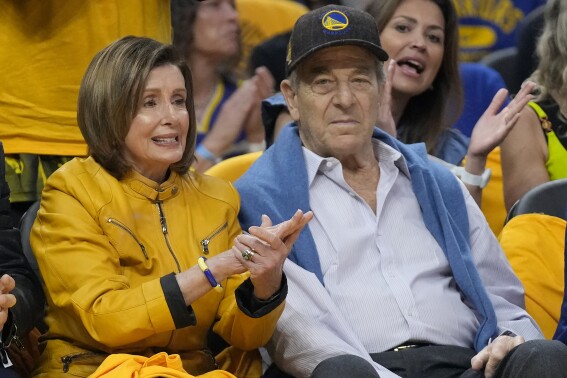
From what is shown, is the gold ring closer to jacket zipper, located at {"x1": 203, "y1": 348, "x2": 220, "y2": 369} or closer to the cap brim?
jacket zipper, located at {"x1": 203, "y1": 348, "x2": 220, "y2": 369}

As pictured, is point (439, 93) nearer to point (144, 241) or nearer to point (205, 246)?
point (205, 246)

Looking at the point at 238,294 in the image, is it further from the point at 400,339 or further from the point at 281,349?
the point at 400,339

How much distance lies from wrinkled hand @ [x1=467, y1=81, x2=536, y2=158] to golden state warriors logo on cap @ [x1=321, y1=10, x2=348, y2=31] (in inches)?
34.2

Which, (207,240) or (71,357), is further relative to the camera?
(207,240)

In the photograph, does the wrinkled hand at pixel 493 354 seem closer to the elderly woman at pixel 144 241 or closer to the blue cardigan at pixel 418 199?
the blue cardigan at pixel 418 199

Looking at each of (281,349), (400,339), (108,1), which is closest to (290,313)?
(281,349)

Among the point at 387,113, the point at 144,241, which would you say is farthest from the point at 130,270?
the point at 387,113

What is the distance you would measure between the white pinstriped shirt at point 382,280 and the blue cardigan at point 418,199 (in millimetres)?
37

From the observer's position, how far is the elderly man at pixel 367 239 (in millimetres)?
3490

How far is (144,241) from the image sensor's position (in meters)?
3.35

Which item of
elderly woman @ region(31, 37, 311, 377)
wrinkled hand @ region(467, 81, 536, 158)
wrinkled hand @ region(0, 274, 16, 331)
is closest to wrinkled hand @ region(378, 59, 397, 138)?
wrinkled hand @ region(467, 81, 536, 158)

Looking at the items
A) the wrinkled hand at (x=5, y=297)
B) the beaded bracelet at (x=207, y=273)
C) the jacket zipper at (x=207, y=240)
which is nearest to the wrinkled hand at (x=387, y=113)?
the jacket zipper at (x=207, y=240)

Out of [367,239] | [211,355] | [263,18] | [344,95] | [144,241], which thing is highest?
[344,95]

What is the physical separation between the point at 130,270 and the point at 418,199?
975mm
